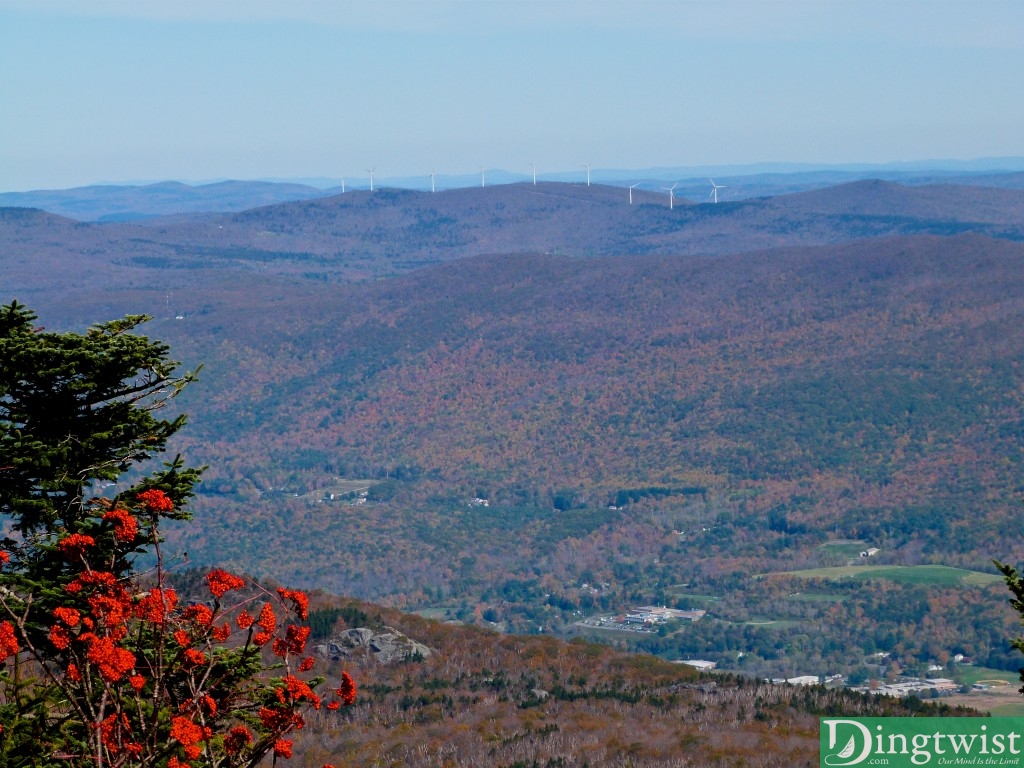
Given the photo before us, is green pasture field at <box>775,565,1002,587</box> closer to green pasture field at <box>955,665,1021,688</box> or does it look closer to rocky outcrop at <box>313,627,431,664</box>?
green pasture field at <box>955,665,1021,688</box>

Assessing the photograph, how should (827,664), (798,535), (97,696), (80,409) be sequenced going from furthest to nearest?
1. (798,535)
2. (827,664)
3. (80,409)
4. (97,696)

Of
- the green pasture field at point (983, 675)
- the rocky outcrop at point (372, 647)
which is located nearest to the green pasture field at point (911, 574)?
the green pasture field at point (983, 675)

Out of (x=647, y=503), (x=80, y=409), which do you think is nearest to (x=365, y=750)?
(x=80, y=409)

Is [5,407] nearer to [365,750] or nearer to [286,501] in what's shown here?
[365,750]

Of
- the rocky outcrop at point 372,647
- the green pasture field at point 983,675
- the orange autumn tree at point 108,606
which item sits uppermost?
the orange autumn tree at point 108,606

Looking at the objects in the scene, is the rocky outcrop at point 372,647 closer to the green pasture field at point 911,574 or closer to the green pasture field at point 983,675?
the green pasture field at point 983,675
